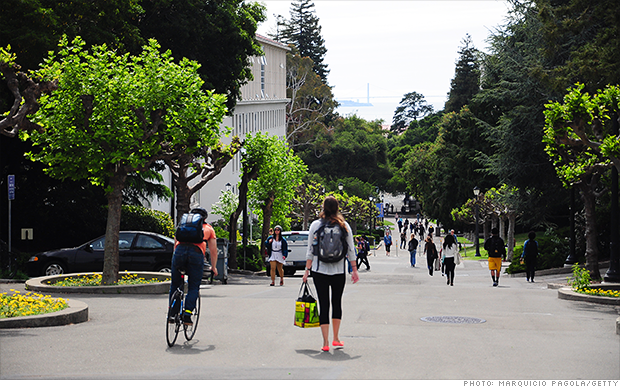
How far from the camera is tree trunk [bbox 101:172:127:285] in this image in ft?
59.9

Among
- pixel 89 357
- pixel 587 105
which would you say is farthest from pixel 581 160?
pixel 89 357

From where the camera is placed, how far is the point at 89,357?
27.7 feet

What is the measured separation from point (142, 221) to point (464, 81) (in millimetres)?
71405

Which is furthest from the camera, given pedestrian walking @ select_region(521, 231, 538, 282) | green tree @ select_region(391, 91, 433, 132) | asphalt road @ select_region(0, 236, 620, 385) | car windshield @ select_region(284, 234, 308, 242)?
green tree @ select_region(391, 91, 433, 132)

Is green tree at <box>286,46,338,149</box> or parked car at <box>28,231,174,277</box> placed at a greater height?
green tree at <box>286,46,338,149</box>

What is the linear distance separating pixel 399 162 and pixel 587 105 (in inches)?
4499

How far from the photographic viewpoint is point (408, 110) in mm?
179500

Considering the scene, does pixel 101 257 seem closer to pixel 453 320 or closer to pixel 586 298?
pixel 453 320

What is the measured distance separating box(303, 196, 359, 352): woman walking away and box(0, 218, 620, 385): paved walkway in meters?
0.41

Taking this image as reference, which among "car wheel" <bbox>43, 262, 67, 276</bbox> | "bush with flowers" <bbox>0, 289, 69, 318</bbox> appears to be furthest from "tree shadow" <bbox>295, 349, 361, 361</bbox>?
"car wheel" <bbox>43, 262, 67, 276</bbox>

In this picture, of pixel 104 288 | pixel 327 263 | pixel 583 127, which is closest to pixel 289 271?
pixel 104 288

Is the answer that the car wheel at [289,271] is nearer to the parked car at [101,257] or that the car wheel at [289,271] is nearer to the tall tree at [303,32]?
the parked car at [101,257]

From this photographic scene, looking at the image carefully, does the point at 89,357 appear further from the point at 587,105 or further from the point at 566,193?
the point at 566,193

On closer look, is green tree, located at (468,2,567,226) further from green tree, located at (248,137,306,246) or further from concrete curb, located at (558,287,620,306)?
concrete curb, located at (558,287,620,306)
